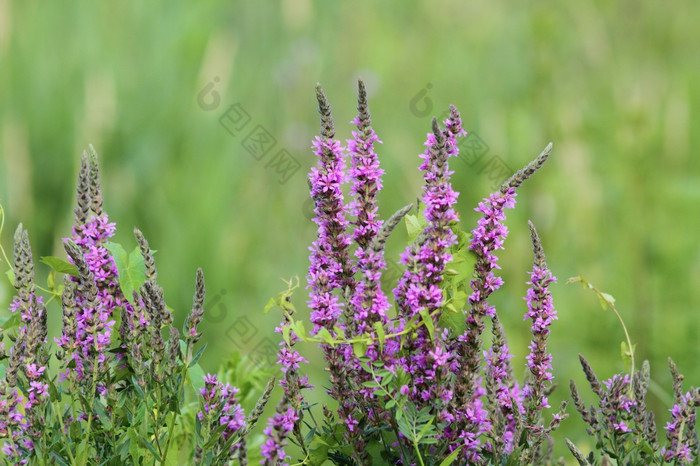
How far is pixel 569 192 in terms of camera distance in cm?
405

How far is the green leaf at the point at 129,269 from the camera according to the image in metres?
1.39

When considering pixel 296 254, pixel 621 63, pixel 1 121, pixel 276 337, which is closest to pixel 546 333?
pixel 276 337

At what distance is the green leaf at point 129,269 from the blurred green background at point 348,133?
2063mm

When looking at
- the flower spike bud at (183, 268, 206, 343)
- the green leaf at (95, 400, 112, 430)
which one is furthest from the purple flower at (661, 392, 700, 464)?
the green leaf at (95, 400, 112, 430)

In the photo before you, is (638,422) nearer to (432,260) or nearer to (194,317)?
(432,260)

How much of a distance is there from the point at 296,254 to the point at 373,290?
9.25 ft

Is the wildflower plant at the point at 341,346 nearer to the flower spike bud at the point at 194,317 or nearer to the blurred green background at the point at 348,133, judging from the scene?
the flower spike bud at the point at 194,317

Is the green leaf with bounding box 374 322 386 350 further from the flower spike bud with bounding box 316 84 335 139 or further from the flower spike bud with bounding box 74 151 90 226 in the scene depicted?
the flower spike bud with bounding box 74 151 90 226

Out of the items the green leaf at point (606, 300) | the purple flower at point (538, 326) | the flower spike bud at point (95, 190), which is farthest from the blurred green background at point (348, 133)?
the flower spike bud at point (95, 190)

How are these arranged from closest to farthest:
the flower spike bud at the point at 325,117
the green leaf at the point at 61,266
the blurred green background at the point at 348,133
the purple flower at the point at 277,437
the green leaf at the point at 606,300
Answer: the purple flower at the point at 277,437
the flower spike bud at the point at 325,117
the green leaf at the point at 61,266
the green leaf at the point at 606,300
the blurred green background at the point at 348,133

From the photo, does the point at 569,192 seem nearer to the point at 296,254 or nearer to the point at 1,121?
the point at 296,254

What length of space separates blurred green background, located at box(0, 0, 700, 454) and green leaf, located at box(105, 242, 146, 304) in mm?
2063

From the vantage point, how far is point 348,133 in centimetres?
445

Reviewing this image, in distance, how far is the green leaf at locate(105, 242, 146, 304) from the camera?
1.39m
